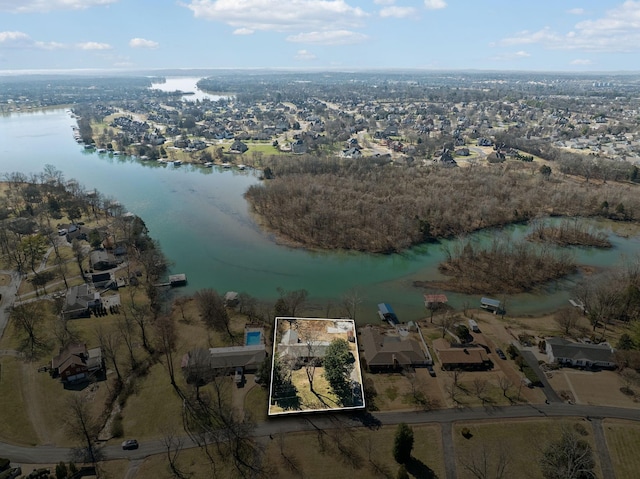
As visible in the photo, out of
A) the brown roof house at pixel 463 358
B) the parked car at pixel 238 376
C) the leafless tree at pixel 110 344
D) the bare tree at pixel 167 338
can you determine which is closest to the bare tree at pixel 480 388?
the brown roof house at pixel 463 358

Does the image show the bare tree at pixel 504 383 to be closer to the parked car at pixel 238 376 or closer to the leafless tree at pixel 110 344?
the parked car at pixel 238 376

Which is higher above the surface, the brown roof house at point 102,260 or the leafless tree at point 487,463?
the brown roof house at point 102,260

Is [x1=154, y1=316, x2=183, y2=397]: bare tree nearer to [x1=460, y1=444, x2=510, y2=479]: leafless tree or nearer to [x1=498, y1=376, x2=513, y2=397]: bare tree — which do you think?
[x1=460, y1=444, x2=510, y2=479]: leafless tree

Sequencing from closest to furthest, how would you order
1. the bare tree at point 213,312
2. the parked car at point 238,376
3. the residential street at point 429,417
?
the residential street at point 429,417, the parked car at point 238,376, the bare tree at point 213,312

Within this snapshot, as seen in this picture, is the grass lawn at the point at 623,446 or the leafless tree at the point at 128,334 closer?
the grass lawn at the point at 623,446

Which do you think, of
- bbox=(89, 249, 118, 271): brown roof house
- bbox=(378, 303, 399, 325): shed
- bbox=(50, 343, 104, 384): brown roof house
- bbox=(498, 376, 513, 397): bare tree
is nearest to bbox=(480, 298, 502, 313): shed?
bbox=(378, 303, 399, 325): shed
